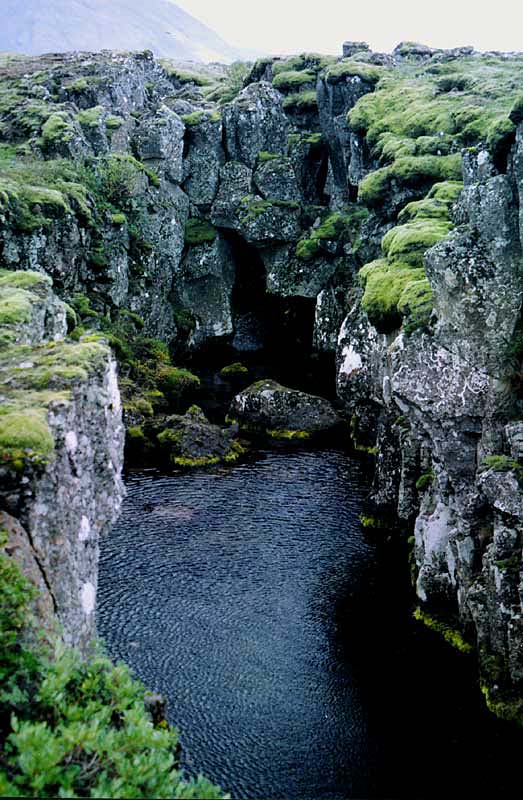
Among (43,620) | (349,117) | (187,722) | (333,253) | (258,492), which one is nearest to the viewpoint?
(43,620)

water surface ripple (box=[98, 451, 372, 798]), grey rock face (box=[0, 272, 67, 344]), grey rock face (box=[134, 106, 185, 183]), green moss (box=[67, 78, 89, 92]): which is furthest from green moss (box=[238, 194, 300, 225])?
grey rock face (box=[0, 272, 67, 344])

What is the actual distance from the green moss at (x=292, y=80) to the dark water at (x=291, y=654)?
198 ft

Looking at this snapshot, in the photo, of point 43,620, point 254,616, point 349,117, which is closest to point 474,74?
point 349,117

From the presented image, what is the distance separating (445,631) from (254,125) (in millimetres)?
66212

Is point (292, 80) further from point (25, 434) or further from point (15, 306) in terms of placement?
point (25, 434)

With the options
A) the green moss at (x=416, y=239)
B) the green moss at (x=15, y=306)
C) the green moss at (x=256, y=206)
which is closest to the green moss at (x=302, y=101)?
the green moss at (x=256, y=206)

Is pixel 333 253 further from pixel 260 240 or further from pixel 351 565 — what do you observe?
pixel 351 565

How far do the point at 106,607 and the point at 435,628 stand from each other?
47.3 ft

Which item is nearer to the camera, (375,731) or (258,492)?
(375,731)

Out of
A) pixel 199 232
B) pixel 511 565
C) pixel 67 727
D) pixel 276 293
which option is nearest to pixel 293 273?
pixel 276 293

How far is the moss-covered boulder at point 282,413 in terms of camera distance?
58.5 m

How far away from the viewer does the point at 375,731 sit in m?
25.6

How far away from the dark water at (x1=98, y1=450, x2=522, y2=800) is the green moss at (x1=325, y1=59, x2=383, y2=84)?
52.5m

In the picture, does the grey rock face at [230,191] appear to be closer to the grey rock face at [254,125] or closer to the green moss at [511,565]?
the grey rock face at [254,125]
